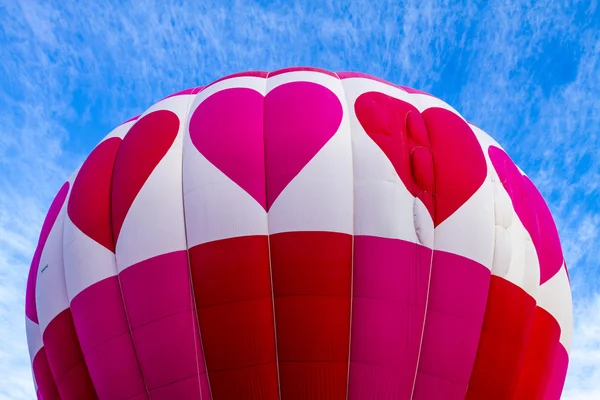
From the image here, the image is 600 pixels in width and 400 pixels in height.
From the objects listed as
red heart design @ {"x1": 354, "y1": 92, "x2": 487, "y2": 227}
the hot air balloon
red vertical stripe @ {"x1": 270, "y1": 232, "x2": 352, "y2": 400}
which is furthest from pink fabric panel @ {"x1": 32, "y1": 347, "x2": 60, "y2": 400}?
red heart design @ {"x1": 354, "y1": 92, "x2": 487, "y2": 227}

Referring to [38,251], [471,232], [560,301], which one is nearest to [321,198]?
[471,232]

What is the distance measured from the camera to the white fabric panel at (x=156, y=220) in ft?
21.3

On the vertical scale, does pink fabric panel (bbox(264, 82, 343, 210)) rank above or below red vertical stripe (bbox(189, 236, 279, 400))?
above

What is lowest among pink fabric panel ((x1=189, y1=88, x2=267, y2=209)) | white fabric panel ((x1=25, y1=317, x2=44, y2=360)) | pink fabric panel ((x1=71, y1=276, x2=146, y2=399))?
white fabric panel ((x1=25, y1=317, x2=44, y2=360))

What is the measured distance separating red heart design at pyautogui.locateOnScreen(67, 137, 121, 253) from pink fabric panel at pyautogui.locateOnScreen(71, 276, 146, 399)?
498 mm

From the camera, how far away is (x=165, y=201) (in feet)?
21.8

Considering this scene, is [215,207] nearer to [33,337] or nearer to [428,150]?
[428,150]

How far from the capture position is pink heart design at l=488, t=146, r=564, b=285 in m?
7.60

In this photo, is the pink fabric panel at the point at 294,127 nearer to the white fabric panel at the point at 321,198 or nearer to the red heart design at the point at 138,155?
the white fabric panel at the point at 321,198

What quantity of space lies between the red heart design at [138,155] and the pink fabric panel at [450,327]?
314 cm

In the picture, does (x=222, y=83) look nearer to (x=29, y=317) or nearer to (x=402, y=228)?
(x=402, y=228)

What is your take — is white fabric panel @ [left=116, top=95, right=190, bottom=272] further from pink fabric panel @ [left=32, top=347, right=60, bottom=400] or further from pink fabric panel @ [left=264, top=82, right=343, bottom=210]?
pink fabric panel @ [left=32, top=347, right=60, bottom=400]

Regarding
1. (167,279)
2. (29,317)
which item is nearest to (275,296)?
(167,279)

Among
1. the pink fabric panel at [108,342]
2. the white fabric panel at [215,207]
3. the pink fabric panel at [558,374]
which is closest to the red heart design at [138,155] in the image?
the white fabric panel at [215,207]
